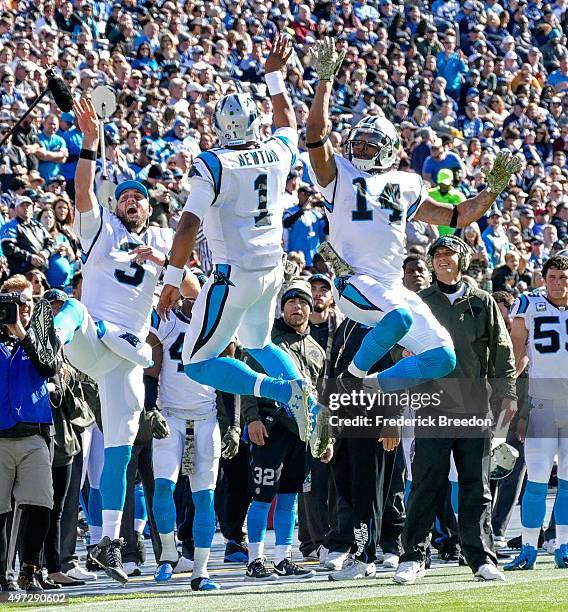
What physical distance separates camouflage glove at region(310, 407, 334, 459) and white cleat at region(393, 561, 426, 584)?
1323 mm

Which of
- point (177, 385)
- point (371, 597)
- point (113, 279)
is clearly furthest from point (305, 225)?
point (371, 597)

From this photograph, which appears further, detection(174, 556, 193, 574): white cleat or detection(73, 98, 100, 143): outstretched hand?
detection(174, 556, 193, 574): white cleat

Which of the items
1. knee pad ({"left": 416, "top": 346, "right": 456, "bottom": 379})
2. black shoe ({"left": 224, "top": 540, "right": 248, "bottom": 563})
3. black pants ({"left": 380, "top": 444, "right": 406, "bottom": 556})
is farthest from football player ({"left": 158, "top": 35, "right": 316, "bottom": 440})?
black shoe ({"left": 224, "top": 540, "right": 248, "bottom": 563})

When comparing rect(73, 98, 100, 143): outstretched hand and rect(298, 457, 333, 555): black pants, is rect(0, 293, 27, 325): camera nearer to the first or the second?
rect(73, 98, 100, 143): outstretched hand

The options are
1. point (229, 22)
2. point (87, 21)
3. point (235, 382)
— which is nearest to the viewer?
point (235, 382)

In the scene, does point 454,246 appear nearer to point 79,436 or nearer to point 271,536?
point 79,436

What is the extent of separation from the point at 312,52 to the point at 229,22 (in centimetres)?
1426

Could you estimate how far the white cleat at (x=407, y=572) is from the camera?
9031 millimetres

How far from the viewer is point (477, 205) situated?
8969 mm

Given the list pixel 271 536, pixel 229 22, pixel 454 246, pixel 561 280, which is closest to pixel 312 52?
pixel 454 246

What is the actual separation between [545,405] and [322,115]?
3188 mm

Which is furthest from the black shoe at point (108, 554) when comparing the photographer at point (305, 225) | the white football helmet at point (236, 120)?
the photographer at point (305, 225)

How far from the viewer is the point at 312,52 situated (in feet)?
27.3

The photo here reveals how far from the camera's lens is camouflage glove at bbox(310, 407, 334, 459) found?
8.12 m
